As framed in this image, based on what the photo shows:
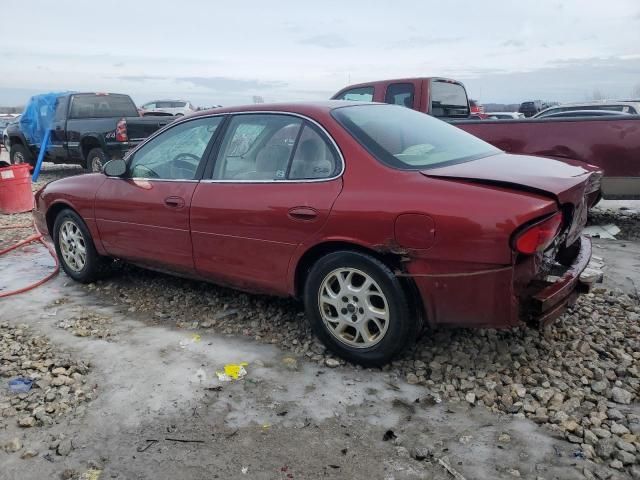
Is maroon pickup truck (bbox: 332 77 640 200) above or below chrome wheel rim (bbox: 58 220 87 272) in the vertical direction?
above

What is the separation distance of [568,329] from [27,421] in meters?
3.34

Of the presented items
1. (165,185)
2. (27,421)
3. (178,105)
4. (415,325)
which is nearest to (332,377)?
(415,325)

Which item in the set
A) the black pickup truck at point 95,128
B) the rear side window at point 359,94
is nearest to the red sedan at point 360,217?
the rear side window at point 359,94

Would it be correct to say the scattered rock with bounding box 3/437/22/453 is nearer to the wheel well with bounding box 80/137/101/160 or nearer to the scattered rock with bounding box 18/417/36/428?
the scattered rock with bounding box 18/417/36/428

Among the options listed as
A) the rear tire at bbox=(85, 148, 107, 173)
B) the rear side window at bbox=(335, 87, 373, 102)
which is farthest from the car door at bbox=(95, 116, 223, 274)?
the rear tire at bbox=(85, 148, 107, 173)

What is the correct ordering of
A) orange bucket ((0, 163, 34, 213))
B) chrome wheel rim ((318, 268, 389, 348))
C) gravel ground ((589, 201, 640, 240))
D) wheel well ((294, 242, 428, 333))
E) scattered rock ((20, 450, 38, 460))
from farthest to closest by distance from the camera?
orange bucket ((0, 163, 34, 213)), gravel ground ((589, 201, 640, 240)), chrome wheel rim ((318, 268, 389, 348)), wheel well ((294, 242, 428, 333)), scattered rock ((20, 450, 38, 460))

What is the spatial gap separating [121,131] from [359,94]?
4.92 meters

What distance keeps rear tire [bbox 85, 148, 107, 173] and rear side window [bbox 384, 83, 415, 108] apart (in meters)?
6.03

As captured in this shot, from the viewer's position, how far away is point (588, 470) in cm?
243

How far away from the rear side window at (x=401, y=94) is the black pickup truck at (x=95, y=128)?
190 inches

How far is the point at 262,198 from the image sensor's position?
3623mm

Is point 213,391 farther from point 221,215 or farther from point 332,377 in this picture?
point 221,215

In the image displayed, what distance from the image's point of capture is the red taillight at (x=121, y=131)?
1073 cm

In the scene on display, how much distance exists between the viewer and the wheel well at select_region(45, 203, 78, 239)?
17.0 feet
